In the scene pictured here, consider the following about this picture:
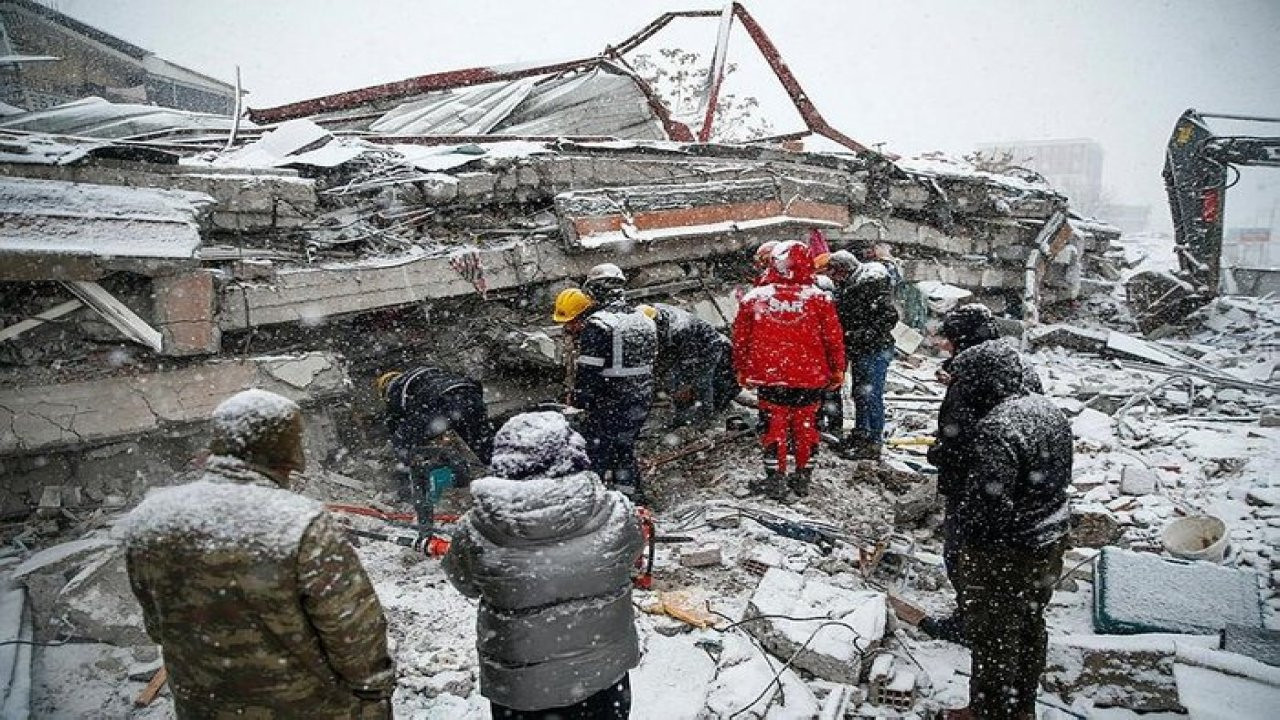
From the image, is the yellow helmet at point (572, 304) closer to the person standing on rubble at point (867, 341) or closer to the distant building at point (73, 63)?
the person standing on rubble at point (867, 341)

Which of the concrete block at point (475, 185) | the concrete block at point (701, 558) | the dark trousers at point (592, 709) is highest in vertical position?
the concrete block at point (475, 185)

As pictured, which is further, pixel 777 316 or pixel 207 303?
pixel 777 316

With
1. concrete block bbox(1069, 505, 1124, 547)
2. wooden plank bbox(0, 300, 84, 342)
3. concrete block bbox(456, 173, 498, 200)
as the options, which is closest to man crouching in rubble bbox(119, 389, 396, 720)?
wooden plank bbox(0, 300, 84, 342)

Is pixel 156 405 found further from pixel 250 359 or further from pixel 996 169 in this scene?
pixel 996 169

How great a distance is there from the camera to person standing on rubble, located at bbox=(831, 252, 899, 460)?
528 cm

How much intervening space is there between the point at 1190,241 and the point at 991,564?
12936mm

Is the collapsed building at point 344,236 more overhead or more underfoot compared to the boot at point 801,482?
more overhead

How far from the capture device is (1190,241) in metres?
11.9

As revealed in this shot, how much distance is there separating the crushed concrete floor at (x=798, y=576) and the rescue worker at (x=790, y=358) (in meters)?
0.33

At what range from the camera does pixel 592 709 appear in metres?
2.23

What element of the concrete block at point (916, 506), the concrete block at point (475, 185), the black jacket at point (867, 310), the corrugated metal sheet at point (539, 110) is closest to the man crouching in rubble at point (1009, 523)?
the concrete block at point (916, 506)

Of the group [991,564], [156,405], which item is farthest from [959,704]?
[156,405]

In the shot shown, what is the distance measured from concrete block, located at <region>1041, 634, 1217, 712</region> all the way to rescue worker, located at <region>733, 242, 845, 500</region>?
6.29 ft

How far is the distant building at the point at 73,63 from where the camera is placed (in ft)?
40.1
